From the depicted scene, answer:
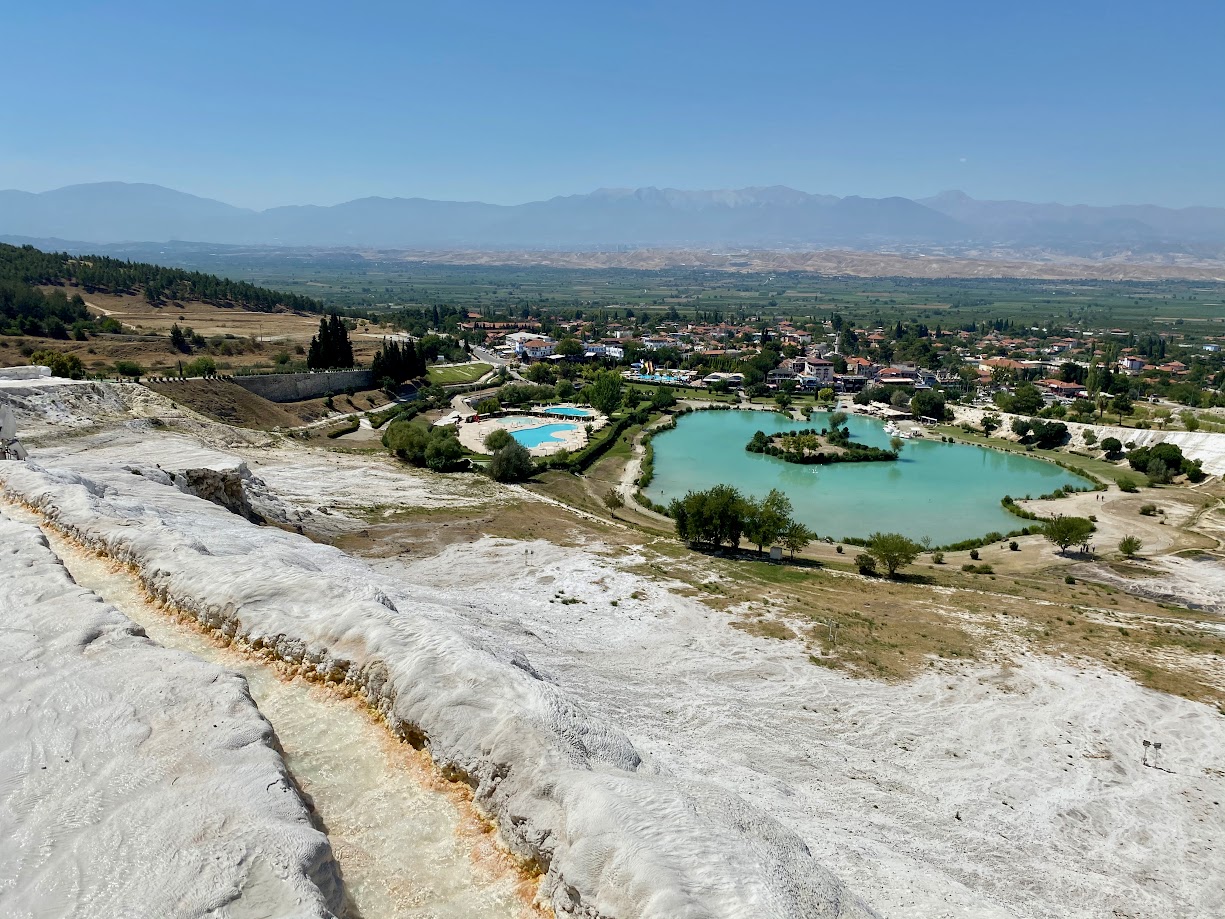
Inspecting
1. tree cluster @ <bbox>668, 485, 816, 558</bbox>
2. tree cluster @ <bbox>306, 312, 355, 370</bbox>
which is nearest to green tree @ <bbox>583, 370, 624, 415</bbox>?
tree cluster @ <bbox>306, 312, 355, 370</bbox>

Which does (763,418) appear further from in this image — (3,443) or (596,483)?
(3,443)

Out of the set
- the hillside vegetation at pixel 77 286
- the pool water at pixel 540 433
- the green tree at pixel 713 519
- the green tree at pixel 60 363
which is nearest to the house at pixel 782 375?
the pool water at pixel 540 433

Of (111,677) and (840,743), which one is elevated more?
(111,677)

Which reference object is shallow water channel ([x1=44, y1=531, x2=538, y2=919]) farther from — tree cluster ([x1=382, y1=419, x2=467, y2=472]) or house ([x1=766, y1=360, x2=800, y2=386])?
house ([x1=766, y1=360, x2=800, y2=386])

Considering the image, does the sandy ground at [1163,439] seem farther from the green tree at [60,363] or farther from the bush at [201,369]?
the green tree at [60,363]

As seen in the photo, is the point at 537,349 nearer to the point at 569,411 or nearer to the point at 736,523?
the point at 569,411

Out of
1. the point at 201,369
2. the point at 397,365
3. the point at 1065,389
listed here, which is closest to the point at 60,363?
the point at 201,369

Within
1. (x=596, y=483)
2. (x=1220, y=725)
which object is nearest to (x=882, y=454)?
(x=596, y=483)

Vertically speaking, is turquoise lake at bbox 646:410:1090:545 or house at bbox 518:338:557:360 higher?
house at bbox 518:338:557:360
